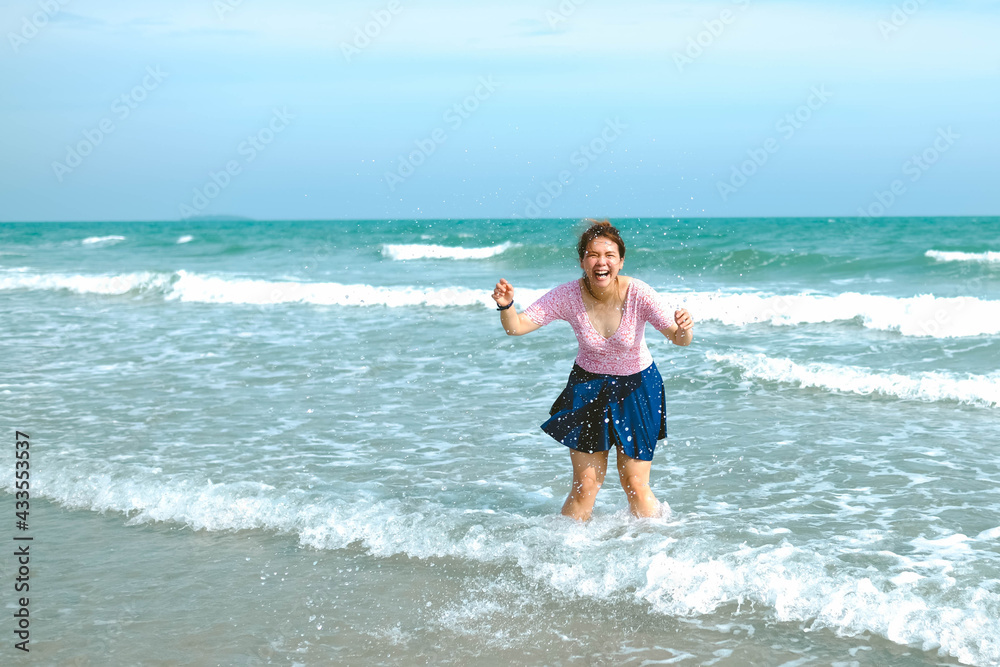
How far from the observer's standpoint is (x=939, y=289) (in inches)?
792

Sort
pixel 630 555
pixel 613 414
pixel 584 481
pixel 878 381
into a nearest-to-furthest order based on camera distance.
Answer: pixel 630 555 < pixel 613 414 < pixel 584 481 < pixel 878 381

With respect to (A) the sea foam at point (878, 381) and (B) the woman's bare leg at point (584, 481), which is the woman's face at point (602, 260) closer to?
(B) the woman's bare leg at point (584, 481)

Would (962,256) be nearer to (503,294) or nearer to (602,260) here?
(602,260)

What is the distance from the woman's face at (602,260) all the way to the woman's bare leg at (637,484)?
1.03 meters

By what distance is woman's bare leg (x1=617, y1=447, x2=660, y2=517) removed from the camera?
201 inches

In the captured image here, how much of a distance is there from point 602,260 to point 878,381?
593 centimetres

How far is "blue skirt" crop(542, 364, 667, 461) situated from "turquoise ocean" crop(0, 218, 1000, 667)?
0.58 meters

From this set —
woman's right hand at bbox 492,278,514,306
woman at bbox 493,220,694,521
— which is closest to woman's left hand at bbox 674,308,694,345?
woman at bbox 493,220,694,521

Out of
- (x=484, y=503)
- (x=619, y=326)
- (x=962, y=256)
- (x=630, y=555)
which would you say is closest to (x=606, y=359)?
(x=619, y=326)

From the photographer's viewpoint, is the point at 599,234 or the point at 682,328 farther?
the point at 599,234

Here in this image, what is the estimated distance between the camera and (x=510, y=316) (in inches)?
184

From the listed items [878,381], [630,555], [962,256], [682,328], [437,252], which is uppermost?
[437,252]

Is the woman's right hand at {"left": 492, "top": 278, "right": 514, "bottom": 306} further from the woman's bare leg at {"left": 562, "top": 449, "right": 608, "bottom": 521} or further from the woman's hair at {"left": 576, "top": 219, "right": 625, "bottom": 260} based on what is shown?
the woman's bare leg at {"left": 562, "top": 449, "right": 608, "bottom": 521}

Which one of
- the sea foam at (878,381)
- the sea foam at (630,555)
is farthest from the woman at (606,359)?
the sea foam at (878,381)
